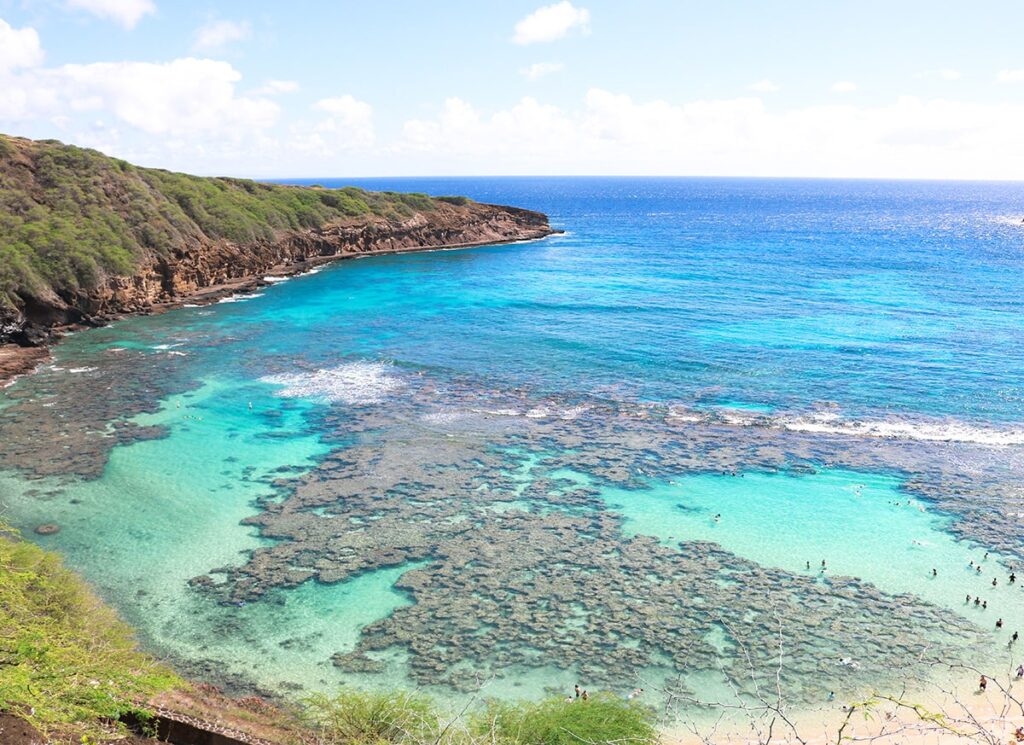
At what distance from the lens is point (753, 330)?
71375 millimetres

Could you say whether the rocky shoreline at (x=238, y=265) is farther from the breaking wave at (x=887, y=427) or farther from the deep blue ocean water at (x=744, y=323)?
the breaking wave at (x=887, y=427)

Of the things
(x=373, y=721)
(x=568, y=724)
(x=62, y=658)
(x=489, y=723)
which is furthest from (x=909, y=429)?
(x=62, y=658)

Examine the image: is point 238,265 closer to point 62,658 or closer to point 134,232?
point 134,232

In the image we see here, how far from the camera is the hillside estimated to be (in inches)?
2594

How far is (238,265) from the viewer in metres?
92.3

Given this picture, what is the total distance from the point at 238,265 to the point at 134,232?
15.5 meters

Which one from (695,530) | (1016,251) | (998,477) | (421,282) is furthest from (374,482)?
(1016,251)

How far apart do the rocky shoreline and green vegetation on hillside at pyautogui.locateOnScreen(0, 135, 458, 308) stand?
64.5 inches

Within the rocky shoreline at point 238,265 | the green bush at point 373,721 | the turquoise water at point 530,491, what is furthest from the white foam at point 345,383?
the green bush at point 373,721

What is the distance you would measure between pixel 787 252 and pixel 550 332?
7360 centimetres

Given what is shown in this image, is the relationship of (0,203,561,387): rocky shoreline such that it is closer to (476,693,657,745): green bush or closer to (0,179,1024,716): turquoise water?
(0,179,1024,716): turquoise water

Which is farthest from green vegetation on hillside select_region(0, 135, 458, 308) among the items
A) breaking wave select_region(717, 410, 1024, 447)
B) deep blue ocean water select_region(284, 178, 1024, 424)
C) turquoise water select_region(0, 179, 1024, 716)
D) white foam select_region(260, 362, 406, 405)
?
breaking wave select_region(717, 410, 1024, 447)

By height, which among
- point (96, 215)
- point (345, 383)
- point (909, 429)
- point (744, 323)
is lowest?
point (909, 429)

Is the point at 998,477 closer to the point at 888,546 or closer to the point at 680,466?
the point at 888,546
